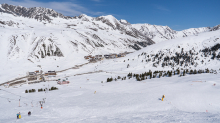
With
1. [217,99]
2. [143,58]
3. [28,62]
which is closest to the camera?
[217,99]

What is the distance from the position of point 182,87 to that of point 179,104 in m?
9.94

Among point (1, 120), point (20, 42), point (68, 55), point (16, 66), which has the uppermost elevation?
point (20, 42)

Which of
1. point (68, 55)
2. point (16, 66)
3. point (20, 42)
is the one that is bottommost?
point (16, 66)

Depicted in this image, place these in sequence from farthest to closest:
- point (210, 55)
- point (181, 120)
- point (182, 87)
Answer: point (210, 55), point (182, 87), point (181, 120)

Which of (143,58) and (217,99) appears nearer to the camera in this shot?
(217,99)

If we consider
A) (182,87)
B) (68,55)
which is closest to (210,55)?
(182,87)

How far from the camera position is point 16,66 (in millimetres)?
78938

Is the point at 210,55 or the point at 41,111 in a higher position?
the point at 210,55

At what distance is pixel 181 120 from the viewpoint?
15.7 m

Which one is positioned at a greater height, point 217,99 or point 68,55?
point 68,55

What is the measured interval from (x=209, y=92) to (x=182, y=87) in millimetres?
5788

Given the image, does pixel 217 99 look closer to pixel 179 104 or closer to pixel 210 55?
pixel 179 104

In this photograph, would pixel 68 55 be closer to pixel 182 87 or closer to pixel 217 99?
pixel 182 87

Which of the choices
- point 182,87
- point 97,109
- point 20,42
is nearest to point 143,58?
point 182,87
